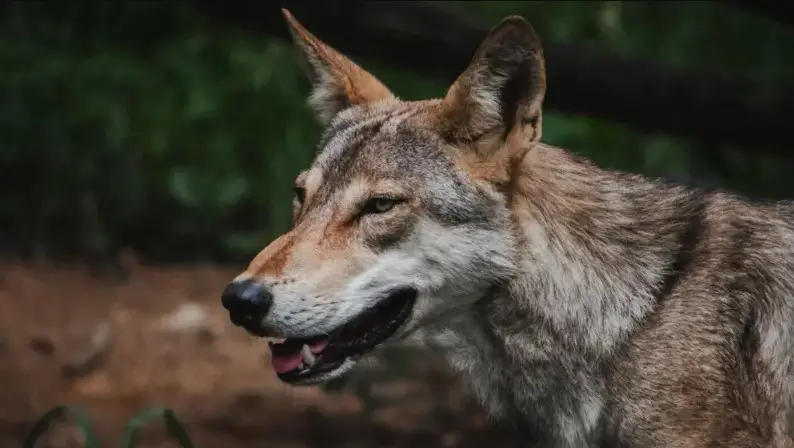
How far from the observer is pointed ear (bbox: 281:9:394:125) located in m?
4.76

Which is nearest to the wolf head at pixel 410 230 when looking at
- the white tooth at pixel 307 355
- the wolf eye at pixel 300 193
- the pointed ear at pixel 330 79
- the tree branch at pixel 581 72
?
the white tooth at pixel 307 355

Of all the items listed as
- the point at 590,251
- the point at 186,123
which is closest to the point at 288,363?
the point at 590,251

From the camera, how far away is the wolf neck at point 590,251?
4219mm

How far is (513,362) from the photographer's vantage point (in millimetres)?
4273

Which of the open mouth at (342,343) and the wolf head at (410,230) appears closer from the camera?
the wolf head at (410,230)

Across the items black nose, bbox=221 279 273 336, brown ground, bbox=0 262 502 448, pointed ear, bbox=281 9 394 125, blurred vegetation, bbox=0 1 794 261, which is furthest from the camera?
blurred vegetation, bbox=0 1 794 261

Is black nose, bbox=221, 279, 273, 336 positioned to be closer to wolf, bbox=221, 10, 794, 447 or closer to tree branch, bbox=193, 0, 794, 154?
wolf, bbox=221, 10, 794, 447

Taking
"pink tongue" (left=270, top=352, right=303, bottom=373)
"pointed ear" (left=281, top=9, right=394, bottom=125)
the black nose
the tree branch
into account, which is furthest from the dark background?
the black nose

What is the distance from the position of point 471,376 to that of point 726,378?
2.81 feet

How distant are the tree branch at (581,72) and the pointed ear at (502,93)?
1.97m

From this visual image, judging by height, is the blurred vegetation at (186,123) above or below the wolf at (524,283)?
below

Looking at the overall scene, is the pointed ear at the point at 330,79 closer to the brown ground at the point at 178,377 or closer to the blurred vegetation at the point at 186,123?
the brown ground at the point at 178,377

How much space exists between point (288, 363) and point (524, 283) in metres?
0.81

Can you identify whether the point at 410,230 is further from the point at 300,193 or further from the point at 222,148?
the point at 222,148
